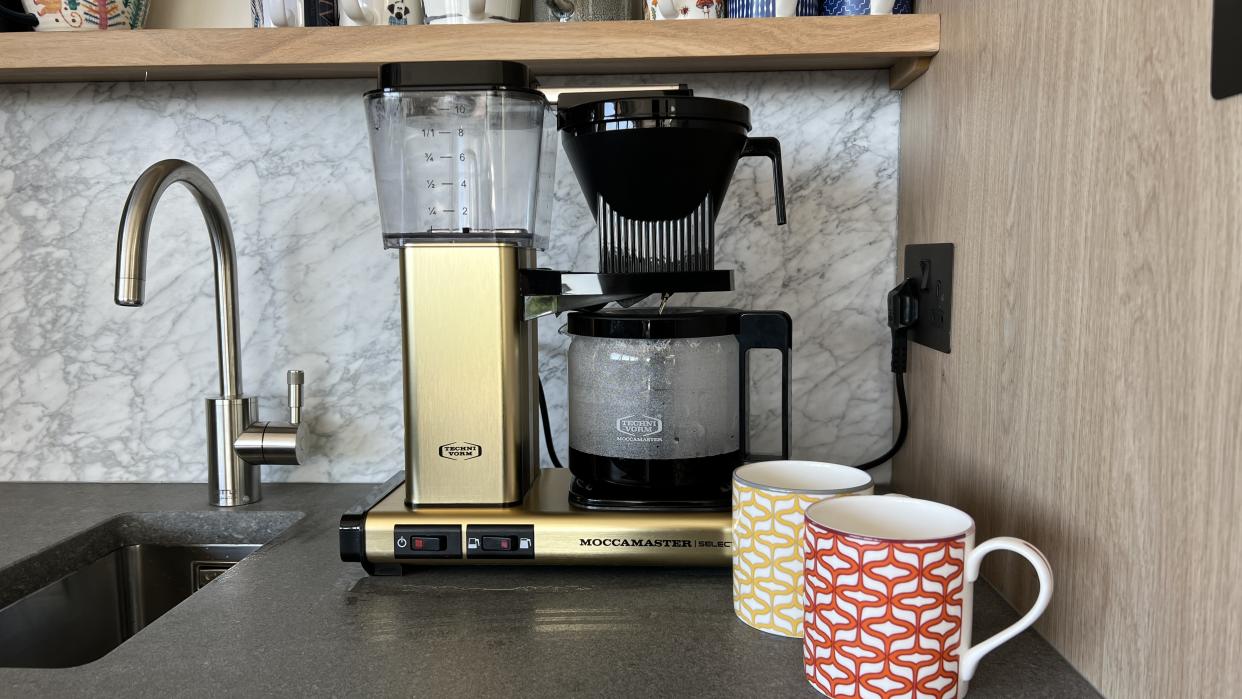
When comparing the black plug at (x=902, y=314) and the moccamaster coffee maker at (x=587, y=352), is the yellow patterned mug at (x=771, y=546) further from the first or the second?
the black plug at (x=902, y=314)

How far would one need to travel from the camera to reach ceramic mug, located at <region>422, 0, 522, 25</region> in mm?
920

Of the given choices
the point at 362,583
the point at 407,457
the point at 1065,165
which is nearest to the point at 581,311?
the point at 407,457

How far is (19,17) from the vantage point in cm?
97

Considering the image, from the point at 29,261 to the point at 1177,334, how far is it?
120cm

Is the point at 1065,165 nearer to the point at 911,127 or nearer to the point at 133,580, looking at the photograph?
the point at 911,127

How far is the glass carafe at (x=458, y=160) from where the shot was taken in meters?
0.86

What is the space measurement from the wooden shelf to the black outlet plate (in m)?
0.19

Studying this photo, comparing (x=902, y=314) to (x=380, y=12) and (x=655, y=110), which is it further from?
(x=380, y=12)

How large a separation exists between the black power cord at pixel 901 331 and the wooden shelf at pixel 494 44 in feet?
0.75

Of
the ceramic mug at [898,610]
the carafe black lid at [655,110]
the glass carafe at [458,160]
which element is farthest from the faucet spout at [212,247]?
the ceramic mug at [898,610]

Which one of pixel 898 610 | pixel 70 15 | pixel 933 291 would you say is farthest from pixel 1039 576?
pixel 70 15

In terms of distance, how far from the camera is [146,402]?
1.13m

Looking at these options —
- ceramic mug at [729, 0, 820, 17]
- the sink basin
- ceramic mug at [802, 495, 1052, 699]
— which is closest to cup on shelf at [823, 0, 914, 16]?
ceramic mug at [729, 0, 820, 17]

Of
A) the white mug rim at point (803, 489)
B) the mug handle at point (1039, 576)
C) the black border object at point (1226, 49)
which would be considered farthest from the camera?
the white mug rim at point (803, 489)
